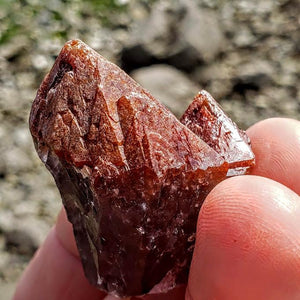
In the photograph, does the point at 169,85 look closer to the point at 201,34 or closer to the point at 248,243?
the point at 201,34

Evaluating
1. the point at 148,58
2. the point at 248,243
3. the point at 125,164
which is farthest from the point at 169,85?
the point at 248,243

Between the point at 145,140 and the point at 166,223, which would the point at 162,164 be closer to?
the point at 145,140

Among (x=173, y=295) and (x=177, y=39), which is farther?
(x=177, y=39)

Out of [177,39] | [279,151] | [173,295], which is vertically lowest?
[177,39]

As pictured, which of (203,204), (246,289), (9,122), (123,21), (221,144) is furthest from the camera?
(123,21)

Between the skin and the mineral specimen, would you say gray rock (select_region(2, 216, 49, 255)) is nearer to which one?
the mineral specimen

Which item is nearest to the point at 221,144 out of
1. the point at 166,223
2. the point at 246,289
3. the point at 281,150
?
the point at 281,150
